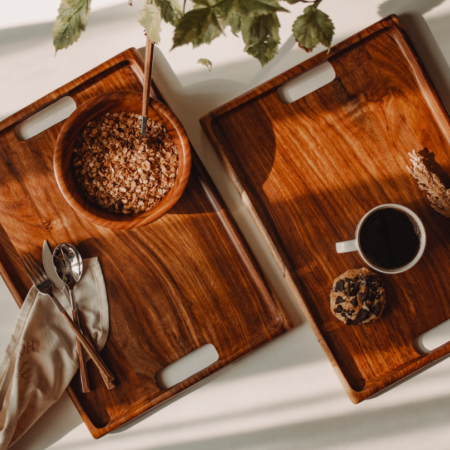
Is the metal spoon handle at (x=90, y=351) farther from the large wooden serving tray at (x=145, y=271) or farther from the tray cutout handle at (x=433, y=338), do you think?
the tray cutout handle at (x=433, y=338)

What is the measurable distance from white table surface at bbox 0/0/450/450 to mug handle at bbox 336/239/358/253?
168mm

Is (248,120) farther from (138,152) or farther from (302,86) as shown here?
(138,152)

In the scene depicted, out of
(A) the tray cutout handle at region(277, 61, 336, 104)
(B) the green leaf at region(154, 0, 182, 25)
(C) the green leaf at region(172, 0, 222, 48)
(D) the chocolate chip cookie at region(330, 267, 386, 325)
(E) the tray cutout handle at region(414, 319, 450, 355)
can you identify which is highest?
(B) the green leaf at region(154, 0, 182, 25)

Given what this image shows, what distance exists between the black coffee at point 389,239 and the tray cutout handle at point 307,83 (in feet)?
1.07

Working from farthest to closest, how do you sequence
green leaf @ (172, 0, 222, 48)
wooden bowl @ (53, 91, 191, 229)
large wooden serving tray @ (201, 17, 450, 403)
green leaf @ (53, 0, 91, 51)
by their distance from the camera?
large wooden serving tray @ (201, 17, 450, 403) → wooden bowl @ (53, 91, 191, 229) → green leaf @ (53, 0, 91, 51) → green leaf @ (172, 0, 222, 48)

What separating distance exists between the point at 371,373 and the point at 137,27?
968mm

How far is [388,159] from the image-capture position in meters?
1.04

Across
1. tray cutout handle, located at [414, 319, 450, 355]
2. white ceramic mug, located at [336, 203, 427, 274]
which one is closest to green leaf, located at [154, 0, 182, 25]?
white ceramic mug, located at [336, 203, 427, 274]

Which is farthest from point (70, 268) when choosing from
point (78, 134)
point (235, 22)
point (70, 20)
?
point (235, 22)

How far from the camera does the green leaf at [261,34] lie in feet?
1.72

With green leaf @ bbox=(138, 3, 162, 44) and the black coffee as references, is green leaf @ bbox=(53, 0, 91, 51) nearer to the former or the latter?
green leaf @ bbox=(138, 3, 162, 44)

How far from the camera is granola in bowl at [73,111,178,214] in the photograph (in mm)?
988

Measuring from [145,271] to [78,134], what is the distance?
0.33m

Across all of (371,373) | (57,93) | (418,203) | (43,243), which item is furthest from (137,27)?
(371,373)
